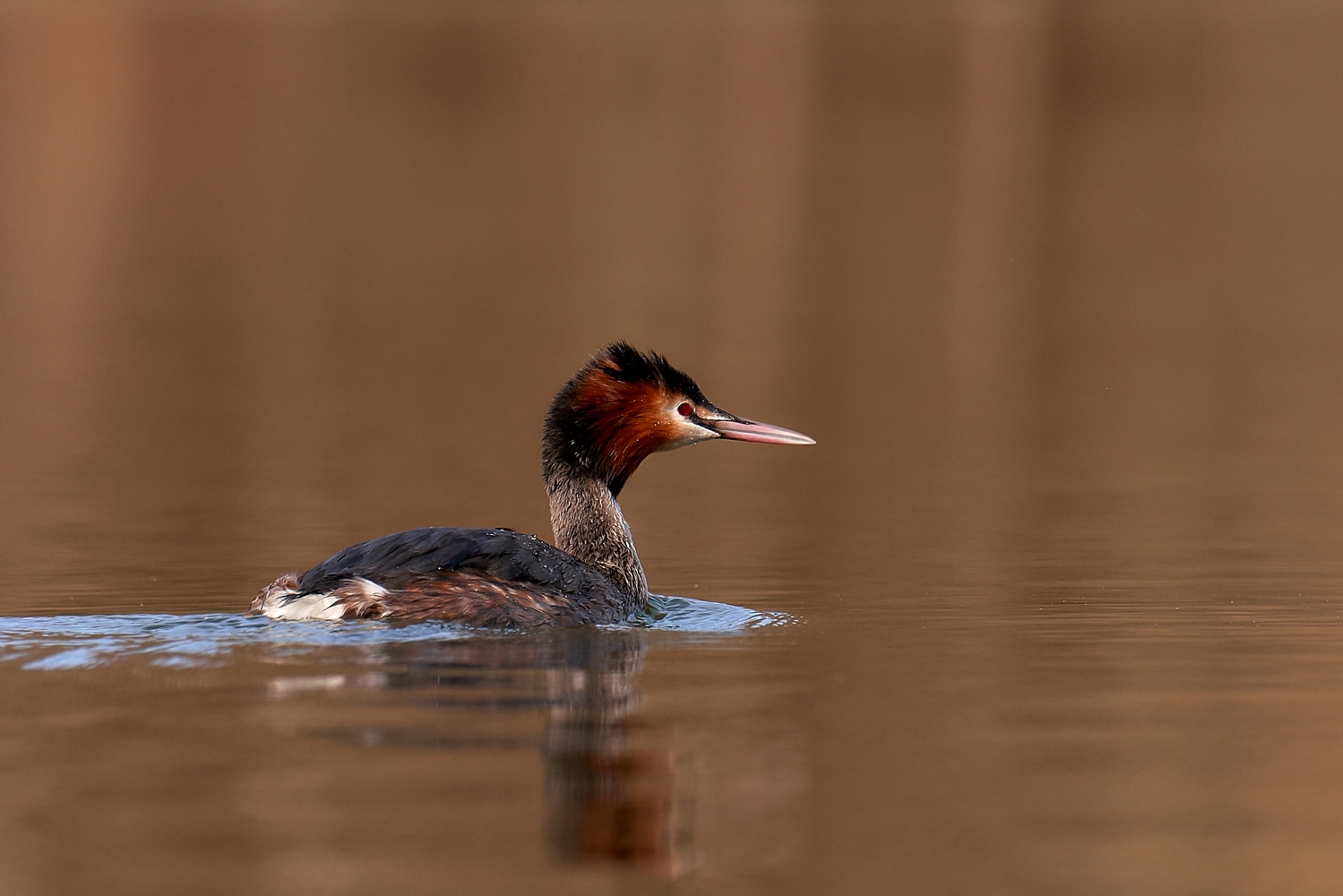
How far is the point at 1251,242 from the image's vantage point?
30.7m

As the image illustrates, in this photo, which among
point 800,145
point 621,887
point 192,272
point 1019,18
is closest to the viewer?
point 621,887

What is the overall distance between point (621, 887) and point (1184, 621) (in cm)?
466

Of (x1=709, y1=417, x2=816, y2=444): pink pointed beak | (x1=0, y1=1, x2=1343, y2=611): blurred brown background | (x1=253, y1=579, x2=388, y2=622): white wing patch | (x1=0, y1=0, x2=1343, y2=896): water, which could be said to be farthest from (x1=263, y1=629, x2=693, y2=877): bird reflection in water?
(x1=0, y1=1, x2=1343, y2=611): blurred brown background

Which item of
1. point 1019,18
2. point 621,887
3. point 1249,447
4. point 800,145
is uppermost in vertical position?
point 1019,18

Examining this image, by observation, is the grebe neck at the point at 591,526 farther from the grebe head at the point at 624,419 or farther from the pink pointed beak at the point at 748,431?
the pink pointed beak at the point at 748,431

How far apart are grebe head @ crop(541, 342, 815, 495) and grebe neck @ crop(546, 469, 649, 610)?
0.20ft

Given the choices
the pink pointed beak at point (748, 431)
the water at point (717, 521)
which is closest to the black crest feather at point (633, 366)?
the pink pointed beak at point (748, 431)

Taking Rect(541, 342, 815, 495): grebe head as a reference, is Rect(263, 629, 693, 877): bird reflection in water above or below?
below

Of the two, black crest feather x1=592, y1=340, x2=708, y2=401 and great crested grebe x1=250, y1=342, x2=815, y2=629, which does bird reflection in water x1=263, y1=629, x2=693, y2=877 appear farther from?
black crest feather x1=592, y1=340, x2=708, y2=401

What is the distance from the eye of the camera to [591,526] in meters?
10.9

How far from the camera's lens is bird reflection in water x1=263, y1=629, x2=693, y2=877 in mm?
6180

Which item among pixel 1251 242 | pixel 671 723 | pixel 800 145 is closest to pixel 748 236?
pixel 1251 242

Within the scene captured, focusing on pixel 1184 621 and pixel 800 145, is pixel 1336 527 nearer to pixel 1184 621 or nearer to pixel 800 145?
pixel 1184 621

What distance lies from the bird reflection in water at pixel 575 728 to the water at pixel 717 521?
0.08 feet
